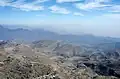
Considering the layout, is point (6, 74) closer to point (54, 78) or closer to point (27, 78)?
point (27, 78)

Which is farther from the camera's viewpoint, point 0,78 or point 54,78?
point 54,78

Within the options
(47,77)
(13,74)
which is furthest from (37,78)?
(13,74)

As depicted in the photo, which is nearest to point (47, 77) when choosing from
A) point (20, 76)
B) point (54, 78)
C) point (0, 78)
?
point (54, 78)

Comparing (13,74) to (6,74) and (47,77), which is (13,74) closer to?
(6,74)

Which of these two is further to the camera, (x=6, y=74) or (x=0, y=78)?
(x=6, y=74)

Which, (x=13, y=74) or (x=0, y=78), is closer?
(x=0, y=78)

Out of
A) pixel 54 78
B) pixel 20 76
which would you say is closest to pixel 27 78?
pixel 20 76

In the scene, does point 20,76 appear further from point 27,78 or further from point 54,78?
point 54,78
